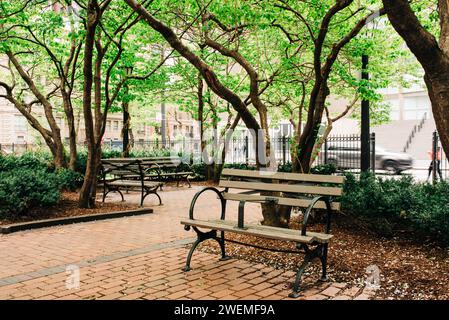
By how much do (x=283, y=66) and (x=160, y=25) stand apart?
3.49 meters

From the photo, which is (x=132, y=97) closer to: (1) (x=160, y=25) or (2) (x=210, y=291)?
(1) (x=160, y=25)

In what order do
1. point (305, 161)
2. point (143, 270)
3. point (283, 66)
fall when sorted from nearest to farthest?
point (143, 270) → point (305, 161) → point (283, 66)

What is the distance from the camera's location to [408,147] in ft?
130

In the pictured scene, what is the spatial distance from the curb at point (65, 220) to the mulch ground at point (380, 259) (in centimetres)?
312

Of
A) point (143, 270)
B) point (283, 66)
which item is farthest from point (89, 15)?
point (143, 270)

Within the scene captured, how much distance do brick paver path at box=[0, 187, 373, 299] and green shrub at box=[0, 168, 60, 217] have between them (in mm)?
917

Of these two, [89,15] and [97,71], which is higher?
[89,15]

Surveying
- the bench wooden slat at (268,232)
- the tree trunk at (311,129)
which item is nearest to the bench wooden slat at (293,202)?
the bench wooden slat at (268,232)

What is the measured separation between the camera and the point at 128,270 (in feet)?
16.4

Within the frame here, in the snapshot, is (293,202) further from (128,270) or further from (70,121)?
(70,121)

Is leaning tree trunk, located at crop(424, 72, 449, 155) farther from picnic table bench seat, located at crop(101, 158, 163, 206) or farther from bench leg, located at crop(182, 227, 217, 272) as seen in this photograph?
picnic table bench seat, located at crop(101, 158, 163, 206)

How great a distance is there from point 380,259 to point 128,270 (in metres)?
3.08

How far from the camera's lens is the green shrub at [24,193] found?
8.00 meters

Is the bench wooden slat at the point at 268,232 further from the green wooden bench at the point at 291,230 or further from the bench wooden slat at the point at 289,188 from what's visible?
the bench wooden slat at the point at 289,188
